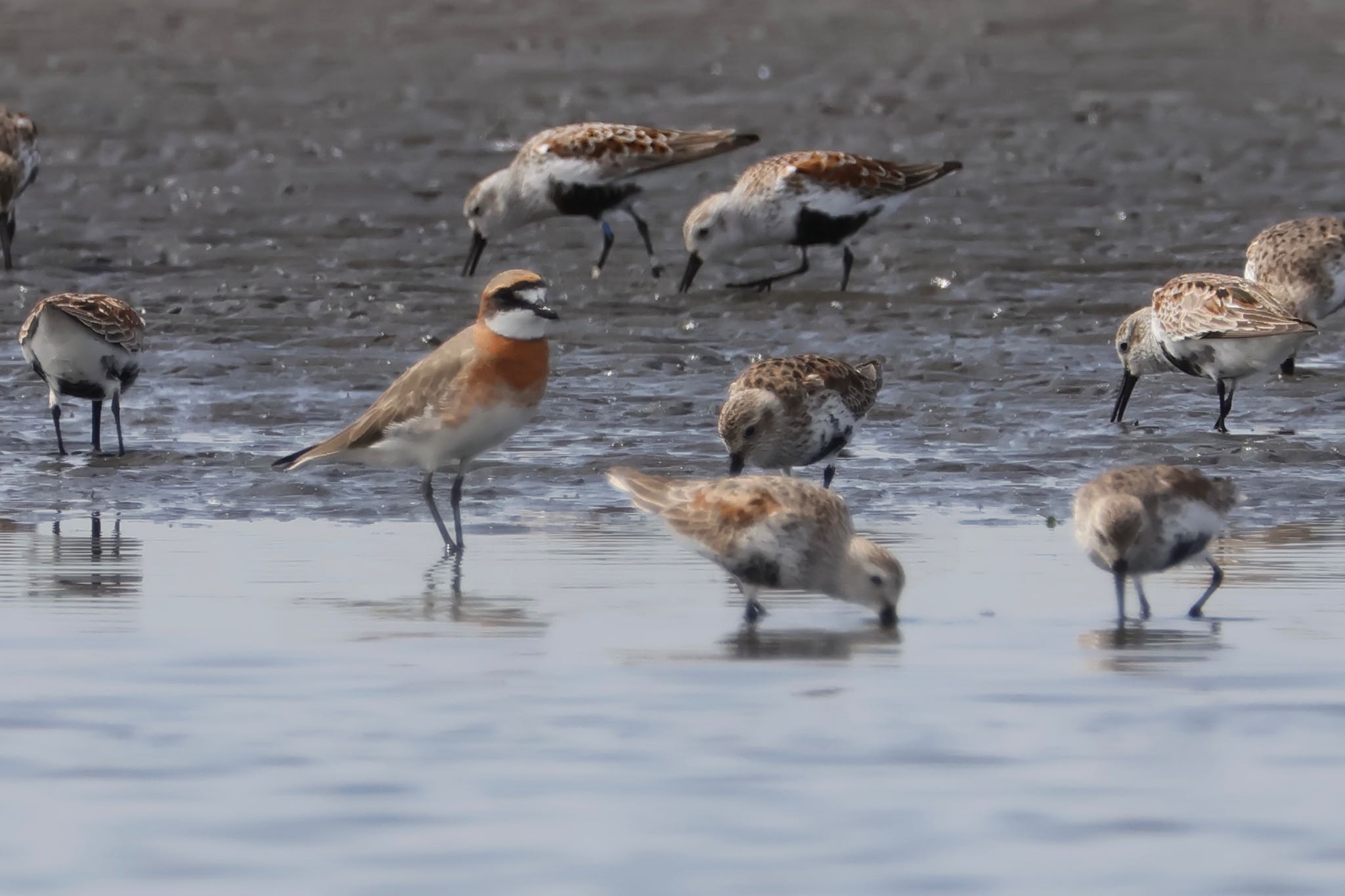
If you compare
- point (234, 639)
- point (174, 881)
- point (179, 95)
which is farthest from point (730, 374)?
point (179, 95)

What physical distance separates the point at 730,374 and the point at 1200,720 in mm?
8250

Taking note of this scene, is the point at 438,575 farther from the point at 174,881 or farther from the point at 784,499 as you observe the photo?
the point at 174,881

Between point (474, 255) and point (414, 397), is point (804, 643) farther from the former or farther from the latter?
point (474, 255)

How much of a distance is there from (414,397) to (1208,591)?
3637mm

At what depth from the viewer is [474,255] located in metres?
19.9

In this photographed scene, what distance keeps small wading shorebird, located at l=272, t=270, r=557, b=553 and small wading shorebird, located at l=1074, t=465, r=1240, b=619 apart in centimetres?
275

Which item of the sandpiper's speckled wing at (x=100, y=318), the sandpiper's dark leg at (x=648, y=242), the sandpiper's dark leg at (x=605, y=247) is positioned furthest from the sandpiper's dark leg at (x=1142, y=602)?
the sandpiper's dark leg at (x=605, y=247)

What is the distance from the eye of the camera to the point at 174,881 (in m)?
6.07

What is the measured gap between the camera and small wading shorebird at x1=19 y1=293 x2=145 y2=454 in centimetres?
1347

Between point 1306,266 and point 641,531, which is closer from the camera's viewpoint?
point 641,531

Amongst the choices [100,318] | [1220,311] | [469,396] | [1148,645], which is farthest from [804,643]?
[1220,311]

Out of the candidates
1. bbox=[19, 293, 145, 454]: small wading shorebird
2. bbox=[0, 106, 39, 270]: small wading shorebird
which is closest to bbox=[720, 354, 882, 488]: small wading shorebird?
bbox=[19, 293, 145, 454]: small wading shorebird

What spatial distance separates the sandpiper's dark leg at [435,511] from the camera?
10.8m

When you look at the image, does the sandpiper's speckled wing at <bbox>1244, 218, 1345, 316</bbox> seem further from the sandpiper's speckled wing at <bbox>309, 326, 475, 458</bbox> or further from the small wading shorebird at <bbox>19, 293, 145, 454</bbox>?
the small wading shorebird at <bbox>19, 293, 145, 454</bbox>
